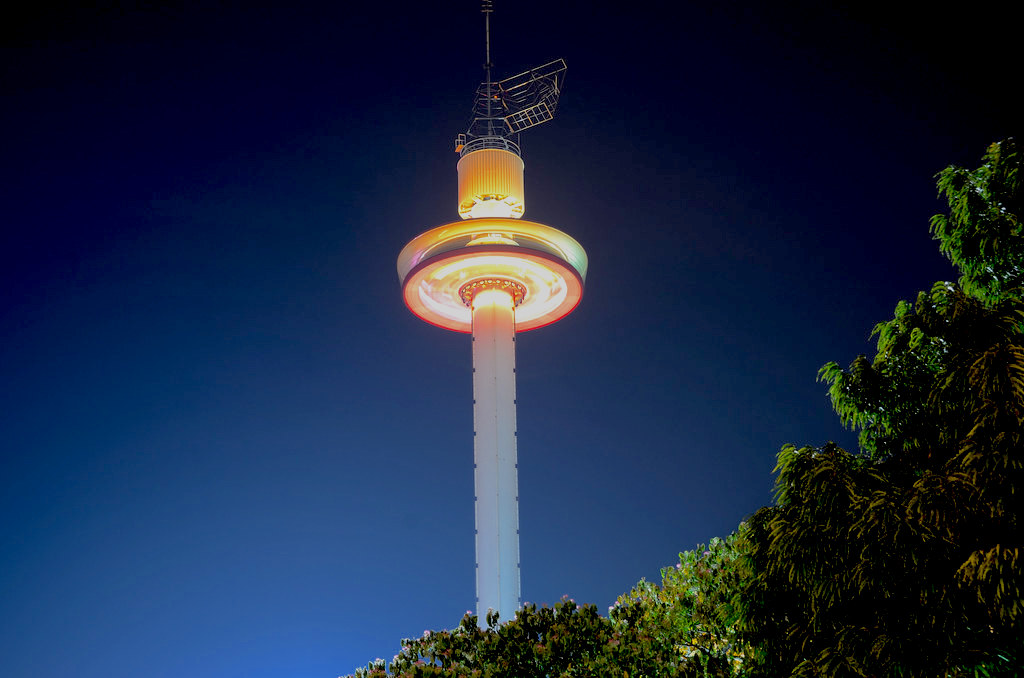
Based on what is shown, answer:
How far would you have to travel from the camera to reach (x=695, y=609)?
2231 cm

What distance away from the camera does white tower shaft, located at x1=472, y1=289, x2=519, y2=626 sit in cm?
4825

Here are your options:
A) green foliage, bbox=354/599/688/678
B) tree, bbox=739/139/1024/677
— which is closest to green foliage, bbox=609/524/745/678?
green foliage, bbox=354/599/688/678

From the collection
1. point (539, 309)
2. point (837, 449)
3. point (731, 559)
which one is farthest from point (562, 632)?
point (539, 309)

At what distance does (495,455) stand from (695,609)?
28575mm

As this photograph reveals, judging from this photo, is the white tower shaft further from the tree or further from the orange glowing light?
the tree

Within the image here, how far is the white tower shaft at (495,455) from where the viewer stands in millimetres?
48250

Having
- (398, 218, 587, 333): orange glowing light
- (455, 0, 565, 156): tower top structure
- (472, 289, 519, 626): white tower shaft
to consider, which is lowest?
(472, 289, 519, 626): white tower shaft

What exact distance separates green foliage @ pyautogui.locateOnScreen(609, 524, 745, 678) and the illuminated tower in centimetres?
2516

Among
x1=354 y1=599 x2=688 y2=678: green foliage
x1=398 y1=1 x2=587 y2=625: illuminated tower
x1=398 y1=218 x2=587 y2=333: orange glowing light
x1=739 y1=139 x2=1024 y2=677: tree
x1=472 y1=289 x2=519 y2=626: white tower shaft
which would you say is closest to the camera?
x1=739 y1=139 x2=1024 y2=677: tree

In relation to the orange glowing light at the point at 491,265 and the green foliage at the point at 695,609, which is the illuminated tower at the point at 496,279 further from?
the green foliage at the point at 695,609

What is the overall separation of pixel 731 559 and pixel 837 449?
687 centimetres

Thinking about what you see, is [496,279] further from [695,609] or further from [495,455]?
[695,609]

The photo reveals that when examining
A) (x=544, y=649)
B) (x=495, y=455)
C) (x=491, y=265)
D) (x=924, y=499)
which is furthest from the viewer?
(x=491, y=265)

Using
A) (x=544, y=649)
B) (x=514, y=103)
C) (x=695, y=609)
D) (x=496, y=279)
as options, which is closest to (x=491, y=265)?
(x=496, y=279)
